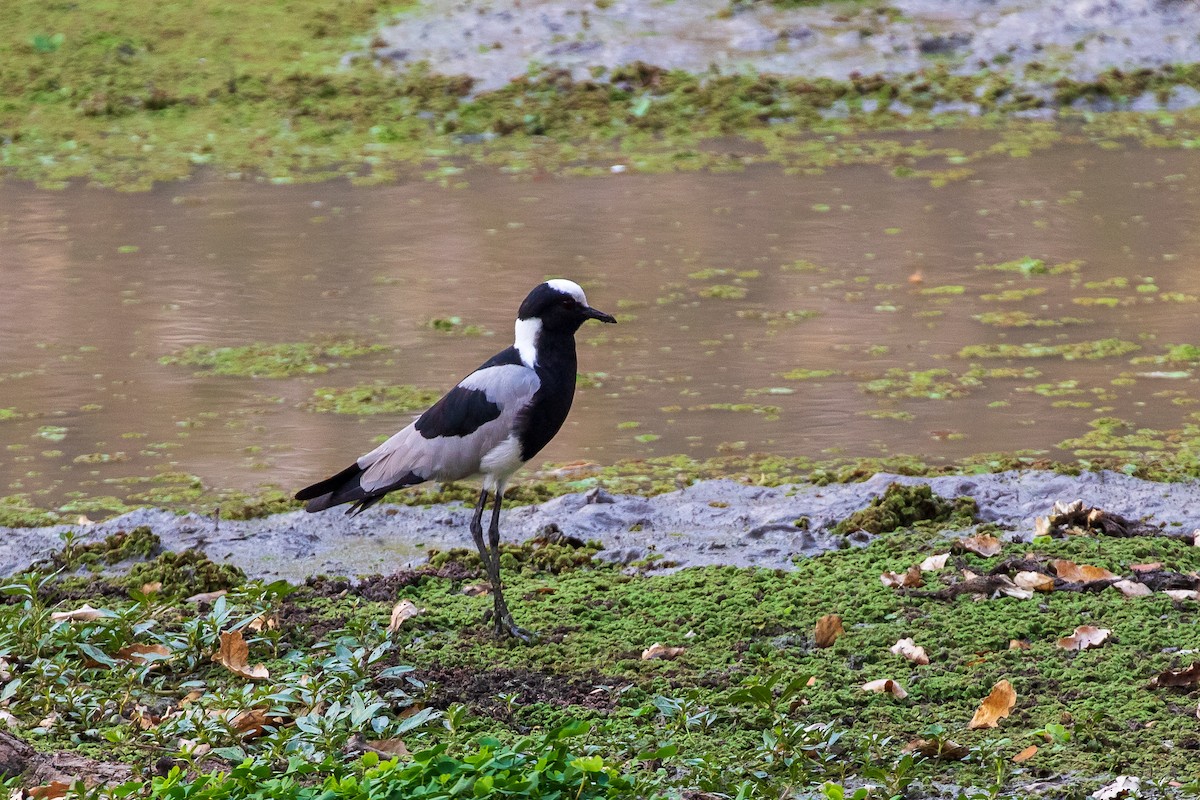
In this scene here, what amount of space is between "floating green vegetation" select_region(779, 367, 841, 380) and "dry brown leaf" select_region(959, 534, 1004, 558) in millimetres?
2409

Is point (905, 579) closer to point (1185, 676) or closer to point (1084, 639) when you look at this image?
point (1084, 639)

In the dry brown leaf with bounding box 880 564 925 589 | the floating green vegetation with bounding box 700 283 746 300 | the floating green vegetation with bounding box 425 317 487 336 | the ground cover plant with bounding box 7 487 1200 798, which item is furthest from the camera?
the floating green vegetation with bounding box 700 283 746 300

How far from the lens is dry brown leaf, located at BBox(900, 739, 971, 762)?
12.8 ft

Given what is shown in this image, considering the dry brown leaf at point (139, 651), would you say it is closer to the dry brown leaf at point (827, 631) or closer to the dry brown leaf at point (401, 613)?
the dry brown leaf at point (401, 613)

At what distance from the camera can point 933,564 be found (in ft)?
17.2

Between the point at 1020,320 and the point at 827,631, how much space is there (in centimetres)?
420

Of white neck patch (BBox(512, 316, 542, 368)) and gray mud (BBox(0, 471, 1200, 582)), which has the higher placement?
white neck patch (BBox(512, 316, 542, 368))

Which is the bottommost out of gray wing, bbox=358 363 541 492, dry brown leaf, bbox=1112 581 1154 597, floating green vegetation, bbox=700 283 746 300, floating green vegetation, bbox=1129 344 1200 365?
floating green vegetation, bbox=1129 344 1200 365

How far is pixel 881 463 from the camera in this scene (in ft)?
21.4

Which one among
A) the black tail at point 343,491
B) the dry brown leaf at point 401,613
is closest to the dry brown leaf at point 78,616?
the black tail at point 343,491

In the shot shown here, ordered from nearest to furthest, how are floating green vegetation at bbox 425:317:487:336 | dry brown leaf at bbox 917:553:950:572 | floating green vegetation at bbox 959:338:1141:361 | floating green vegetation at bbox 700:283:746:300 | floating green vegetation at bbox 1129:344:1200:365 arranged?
dry brown leaf at bbox 917:553:950:572 → floating green vegetation at bbox 1129:344:1200:365 → floating green vegetation at bbox 959:338:1141:361 → floating green vegetation at bbox 425:317:487:336 → floating green vegetation at bbox 700:283:746:300

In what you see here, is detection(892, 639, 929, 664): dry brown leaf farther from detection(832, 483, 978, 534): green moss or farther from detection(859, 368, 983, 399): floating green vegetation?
detection(859, 368, 983, 399): floating green vegetation

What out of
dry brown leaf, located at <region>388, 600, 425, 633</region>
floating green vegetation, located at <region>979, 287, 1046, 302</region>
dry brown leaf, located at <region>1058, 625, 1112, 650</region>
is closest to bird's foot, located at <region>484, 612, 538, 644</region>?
dry brown leaf, located at <region>388, 600, 425, 633</region>

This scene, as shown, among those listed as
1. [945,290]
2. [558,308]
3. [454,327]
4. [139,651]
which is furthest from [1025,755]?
[945,290]
